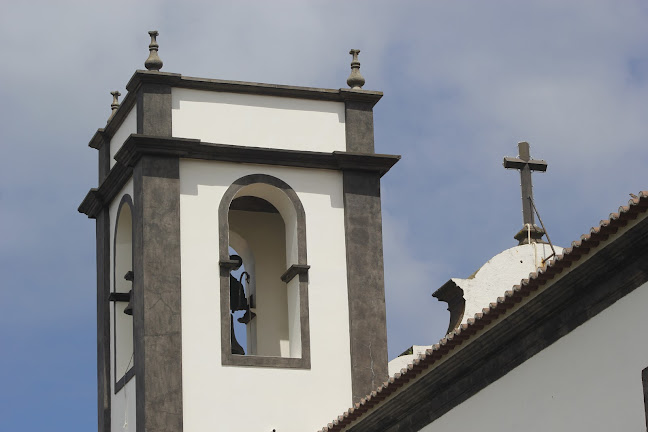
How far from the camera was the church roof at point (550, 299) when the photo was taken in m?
12.3

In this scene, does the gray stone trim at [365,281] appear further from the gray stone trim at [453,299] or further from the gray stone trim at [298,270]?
the gray stone trim at [453,299]

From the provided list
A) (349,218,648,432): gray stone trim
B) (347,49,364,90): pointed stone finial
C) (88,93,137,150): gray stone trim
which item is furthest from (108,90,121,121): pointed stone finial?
(349,218,648,432): gray stone trim

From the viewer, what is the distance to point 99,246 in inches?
843

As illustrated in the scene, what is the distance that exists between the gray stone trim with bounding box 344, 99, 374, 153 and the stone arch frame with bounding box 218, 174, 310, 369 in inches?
41.5

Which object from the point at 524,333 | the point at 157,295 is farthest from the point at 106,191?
the point at 524,333

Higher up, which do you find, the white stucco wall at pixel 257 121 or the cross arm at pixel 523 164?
the white stucco wall at pixel 257 121

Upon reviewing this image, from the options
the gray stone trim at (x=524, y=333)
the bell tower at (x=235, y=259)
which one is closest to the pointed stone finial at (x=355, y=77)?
the bell tower at (x=235, y=259)

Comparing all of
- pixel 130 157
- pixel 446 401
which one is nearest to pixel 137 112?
pixel 130 157

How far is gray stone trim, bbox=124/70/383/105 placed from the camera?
19906 mm

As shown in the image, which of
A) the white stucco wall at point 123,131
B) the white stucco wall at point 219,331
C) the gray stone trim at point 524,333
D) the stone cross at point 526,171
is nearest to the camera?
the gray stone trim at point 524,333

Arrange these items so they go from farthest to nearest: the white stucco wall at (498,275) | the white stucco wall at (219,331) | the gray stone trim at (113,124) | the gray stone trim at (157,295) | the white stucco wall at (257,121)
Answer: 1. the gray stone trim at (113,124)
2. the white stucco wall at (257,121)
3. the white stucco wall at (498,275)
4. the white stucco wall at (219,331)
5. the gray stone trim at (157,295)

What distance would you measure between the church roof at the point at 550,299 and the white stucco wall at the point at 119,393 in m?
4.55

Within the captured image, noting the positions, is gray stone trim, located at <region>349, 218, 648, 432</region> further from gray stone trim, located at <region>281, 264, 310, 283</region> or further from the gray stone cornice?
the gray stone cornice

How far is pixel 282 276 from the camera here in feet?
66.0
